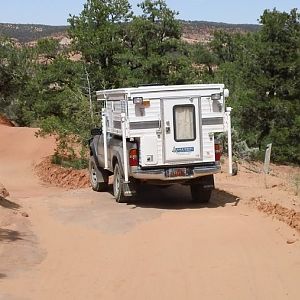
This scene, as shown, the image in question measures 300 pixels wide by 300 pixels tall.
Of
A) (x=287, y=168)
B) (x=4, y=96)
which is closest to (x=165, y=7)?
(x=287, y=168)

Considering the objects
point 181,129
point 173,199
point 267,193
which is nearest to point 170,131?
point 181,129

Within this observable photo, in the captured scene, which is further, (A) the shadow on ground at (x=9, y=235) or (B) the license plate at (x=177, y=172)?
(B) the license plate at (x=177, y=172)

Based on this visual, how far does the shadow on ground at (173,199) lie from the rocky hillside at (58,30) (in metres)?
59.7

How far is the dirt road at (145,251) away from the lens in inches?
266

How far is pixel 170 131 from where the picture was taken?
37.3ft

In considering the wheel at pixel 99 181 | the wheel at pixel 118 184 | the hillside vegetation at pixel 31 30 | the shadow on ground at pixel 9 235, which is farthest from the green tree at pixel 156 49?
the hillside vegetation at pixel 31 30

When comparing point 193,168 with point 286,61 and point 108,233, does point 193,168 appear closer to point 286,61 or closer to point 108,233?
point 108,233

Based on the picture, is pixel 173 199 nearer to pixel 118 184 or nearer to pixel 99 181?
pixel 118 184

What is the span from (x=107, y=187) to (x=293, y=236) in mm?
6673

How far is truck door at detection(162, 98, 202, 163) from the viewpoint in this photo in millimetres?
11352

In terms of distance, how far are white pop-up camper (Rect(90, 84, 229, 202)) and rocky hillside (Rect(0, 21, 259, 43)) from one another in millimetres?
61709

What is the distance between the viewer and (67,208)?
1197 centimetres

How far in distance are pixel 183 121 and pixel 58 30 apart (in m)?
78.6

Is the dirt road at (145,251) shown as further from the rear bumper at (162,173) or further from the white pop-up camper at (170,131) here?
the white pop-up camper at (170,131)
